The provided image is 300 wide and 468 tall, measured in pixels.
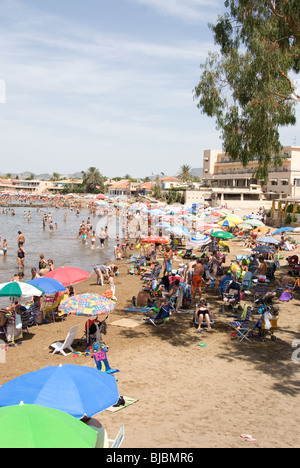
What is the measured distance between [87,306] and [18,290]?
1795 millimetres

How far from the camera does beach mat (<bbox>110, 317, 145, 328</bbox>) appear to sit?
1062 cm

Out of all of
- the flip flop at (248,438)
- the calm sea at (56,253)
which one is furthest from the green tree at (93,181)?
the flip flop at (248,438)

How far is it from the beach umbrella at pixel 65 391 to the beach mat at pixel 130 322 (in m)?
5.51

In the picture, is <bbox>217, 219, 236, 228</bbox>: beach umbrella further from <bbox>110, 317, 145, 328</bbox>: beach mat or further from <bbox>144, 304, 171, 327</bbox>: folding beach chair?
<bbox>110, 317, 145, 328</bbox>: beach mat

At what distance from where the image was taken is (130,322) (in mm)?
10906

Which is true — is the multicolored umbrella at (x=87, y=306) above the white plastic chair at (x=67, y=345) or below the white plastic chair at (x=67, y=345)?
above

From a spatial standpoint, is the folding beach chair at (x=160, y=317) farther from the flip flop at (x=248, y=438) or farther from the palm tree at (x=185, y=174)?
the palm tree at (x=185, y=174)

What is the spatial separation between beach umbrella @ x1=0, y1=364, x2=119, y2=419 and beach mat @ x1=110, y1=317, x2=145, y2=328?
217 inches

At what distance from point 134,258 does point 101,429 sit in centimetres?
1653

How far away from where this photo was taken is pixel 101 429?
4.75 m

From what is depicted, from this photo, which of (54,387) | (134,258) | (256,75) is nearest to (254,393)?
(54,387)

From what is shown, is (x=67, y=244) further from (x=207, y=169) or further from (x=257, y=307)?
(x=207, y=169)

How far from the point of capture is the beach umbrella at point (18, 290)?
947 cm

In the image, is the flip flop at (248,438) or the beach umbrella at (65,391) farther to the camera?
the flip flop at (248,438)
